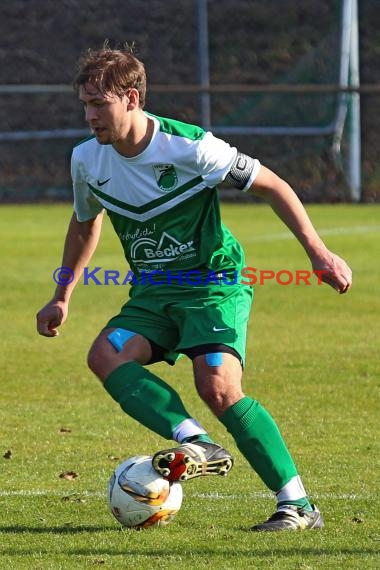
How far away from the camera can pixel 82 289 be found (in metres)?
12.3

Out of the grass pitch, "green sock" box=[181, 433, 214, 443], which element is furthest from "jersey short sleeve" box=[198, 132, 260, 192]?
the grass pitch

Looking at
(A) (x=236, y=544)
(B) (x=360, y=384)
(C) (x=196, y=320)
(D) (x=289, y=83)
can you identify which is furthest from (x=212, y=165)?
(D) (x=289, y=83)

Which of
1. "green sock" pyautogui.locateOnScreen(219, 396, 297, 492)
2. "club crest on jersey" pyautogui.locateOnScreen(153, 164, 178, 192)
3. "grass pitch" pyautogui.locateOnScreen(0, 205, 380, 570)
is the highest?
"club crest on jersey" pyautogui.locateOnScreen(153, 164, 178, 192)

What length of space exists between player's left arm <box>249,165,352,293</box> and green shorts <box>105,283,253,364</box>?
15.0 inches

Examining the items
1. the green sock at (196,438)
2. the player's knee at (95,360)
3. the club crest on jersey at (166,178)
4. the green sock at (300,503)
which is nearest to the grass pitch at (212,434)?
the green sock at (300,503)

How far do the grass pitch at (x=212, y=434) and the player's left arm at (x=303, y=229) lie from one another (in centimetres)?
91

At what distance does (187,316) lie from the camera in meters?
4.65

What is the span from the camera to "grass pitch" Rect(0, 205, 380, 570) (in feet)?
13.9

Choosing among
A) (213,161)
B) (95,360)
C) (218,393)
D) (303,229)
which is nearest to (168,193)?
(213,161)

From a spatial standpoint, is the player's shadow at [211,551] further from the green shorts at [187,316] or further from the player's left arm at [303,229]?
the player's left arm at [303,229]

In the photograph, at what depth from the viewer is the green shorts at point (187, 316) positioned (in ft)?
15.1

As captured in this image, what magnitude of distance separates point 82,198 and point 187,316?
679mm

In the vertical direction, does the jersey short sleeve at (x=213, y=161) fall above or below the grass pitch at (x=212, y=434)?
above

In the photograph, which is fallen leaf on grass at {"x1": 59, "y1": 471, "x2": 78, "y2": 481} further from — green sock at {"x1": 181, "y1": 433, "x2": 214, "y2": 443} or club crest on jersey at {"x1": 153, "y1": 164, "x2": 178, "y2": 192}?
club crest on jersey at {"x1": 153, "y1": 164, "x2": 178, "y2": 192}
